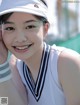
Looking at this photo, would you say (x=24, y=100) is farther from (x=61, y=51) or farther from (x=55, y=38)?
(x=55, y=38)

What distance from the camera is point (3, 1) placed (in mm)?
2240

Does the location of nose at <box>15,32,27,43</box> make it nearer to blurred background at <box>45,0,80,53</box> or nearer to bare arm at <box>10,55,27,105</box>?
bare arm at <box>10,55,27,105</box>

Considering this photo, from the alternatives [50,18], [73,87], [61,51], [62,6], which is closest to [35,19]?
[50,18]

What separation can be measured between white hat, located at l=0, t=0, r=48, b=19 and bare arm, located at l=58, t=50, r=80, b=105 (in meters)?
0.33

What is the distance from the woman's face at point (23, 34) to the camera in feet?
7.22

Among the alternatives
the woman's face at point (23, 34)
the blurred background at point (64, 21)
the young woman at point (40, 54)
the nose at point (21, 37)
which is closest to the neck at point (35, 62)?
the young woman at point (40, 54)

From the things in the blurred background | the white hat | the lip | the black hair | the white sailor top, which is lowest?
the white sailor top

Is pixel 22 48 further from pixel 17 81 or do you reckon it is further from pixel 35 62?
pixel 17 81

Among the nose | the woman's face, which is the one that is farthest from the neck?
the nose

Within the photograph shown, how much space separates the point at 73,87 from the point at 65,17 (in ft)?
18.2

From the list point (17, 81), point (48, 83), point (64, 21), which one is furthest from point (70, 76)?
point (64, 21)

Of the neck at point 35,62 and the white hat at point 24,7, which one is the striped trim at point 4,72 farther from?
the white hat at point 24,7

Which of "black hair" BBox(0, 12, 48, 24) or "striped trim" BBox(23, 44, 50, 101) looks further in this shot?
"striped trim" BBox(23, 44, 50, 101)

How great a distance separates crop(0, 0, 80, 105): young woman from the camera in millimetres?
2205
